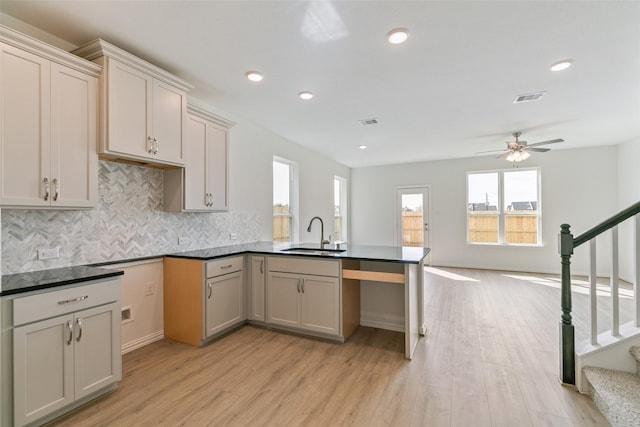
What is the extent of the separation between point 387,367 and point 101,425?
2.06m

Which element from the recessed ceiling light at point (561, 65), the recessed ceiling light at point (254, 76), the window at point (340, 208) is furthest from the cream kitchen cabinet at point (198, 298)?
the window at point (340, 208)

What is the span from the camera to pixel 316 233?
6.35 meters

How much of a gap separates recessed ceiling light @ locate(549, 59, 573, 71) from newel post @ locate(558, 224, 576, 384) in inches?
61.7

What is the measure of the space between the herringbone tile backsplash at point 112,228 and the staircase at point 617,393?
373 centimetres

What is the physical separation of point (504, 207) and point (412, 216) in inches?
82.3

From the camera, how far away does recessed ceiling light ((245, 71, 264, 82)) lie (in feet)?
9.32

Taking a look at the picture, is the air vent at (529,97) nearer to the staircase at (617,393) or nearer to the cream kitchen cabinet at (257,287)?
the staircase at (617,393)

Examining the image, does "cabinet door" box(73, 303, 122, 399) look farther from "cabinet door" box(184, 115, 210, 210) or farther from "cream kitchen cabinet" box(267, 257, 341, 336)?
"cream kitchen cabinet" box(267, 257, 341, 336)

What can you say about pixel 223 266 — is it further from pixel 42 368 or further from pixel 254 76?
pixel 254 76

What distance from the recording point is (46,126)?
6.51 feet

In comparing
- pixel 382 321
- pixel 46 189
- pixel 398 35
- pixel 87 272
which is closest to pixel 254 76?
pixel 398 35

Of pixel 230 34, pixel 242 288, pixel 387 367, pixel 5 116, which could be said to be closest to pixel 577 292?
pixel 387 367

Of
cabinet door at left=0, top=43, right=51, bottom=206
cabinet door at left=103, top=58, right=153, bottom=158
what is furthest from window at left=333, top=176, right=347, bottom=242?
cabinet door at left=0, top=43, right=51, bottom=206

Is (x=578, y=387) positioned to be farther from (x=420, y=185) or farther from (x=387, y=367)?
(x=420, y=185)
